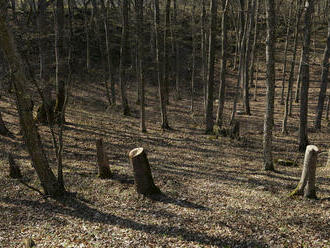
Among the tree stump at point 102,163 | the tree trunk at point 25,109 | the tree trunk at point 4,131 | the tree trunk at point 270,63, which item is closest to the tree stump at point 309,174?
the tree trunk at point 270,63

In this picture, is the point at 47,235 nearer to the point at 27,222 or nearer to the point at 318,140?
the point at 27,222

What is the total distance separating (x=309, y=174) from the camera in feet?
22.9

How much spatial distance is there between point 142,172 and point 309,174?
4.36 metres

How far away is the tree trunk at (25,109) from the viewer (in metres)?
5.89

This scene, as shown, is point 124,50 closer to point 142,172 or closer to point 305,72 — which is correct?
point 305,72

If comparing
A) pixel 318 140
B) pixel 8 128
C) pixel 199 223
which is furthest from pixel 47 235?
pixel 318 140

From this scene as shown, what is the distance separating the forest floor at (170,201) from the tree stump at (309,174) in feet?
0.69

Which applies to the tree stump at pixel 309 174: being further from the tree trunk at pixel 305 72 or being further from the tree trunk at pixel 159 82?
the tree trunk at pixel 159 82

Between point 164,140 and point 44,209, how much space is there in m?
7.60

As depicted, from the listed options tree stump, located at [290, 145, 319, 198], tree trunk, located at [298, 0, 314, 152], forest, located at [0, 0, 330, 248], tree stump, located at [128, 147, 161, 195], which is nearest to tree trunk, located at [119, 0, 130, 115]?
forest, located at [0, 0, 330, 248]

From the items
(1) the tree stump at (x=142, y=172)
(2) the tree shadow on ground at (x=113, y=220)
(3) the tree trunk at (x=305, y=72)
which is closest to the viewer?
(2) the tree shadow on ground at (x=113, y=220)

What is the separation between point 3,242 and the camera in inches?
225

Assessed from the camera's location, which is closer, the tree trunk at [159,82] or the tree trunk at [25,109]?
the tree trunk at [25,109]

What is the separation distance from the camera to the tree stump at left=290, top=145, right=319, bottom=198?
22.4 feet
